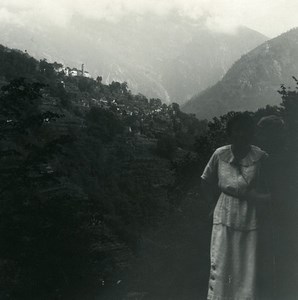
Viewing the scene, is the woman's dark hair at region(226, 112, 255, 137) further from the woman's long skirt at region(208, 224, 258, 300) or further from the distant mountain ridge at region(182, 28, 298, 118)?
the distant mountain ridge at region(182, 28, 298, 118)

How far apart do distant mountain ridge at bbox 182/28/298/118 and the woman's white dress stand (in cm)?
13941

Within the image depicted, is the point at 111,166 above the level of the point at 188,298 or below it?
above

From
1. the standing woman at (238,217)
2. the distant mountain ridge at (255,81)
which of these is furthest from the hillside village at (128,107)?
the standing woman at (238,217)

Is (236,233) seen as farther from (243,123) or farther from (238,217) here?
(243,123)

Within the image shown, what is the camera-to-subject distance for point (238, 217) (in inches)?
143

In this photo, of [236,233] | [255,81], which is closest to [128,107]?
[236,233]

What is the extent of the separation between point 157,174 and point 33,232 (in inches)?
1728

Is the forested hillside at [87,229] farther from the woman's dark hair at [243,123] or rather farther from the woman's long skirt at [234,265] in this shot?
the woman's long skirt at [234,265]

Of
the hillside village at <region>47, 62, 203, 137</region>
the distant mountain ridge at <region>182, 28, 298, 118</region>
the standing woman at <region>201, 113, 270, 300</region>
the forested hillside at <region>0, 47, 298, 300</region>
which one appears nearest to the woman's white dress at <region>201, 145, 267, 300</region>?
the standing woman at <region>201, 113, 270, 300</region>

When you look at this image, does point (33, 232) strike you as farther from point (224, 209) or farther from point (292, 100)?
point (292, 100)

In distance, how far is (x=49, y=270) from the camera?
940 centimetres

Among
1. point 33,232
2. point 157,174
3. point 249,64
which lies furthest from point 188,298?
point 249,64

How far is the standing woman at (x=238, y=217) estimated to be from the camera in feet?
11.9

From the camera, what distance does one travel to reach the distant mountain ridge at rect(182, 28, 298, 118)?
148 m
